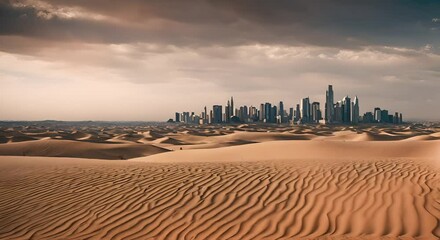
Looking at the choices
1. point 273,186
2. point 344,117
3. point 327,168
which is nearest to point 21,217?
point 273,186

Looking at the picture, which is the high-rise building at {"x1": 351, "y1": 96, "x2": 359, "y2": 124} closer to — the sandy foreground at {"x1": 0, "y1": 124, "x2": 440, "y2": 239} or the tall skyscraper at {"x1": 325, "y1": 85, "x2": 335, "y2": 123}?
the tall skyscraper at {"x1": 325, "y1": 85, "x2": 335, "y2": 123}

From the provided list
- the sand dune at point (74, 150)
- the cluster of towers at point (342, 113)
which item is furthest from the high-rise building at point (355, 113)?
the sand dune at point (74, 150)

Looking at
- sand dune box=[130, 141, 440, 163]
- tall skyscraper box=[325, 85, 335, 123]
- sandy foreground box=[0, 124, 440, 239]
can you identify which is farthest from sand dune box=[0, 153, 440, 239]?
tall skyscraper box=[325, 85, 335, 123]

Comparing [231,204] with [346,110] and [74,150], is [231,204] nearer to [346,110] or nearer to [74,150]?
[74,150]

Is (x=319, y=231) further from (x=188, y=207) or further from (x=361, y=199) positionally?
(x=188, y=207)

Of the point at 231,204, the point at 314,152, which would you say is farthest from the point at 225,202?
the point at 314,152
